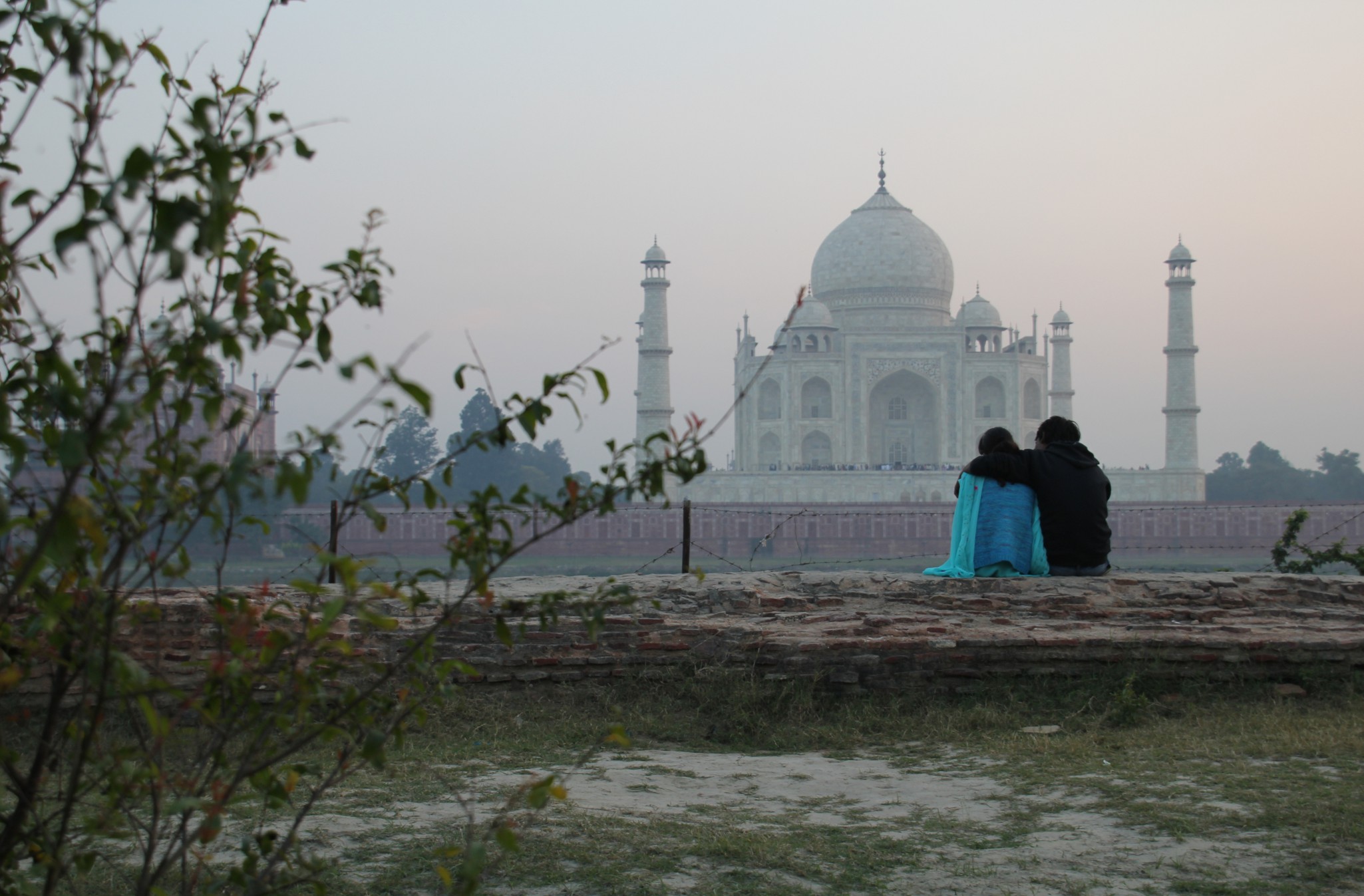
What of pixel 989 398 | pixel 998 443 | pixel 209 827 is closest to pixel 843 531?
pixel 989 398

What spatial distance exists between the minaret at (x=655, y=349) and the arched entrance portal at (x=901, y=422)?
247 inches

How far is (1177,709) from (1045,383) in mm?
29553

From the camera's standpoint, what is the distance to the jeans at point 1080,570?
16.0ft

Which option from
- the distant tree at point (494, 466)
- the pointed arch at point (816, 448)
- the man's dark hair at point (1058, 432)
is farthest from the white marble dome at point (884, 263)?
the man's dark hair at point (1058, 432)

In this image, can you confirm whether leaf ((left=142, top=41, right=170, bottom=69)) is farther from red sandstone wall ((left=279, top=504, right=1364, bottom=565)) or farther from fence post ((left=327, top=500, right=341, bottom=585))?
red sandstone wall ((left=279, top=504, right=1364, bottom=565))

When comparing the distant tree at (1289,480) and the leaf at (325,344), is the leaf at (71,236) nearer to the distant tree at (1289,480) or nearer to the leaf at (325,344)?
the leaf at (325,344)

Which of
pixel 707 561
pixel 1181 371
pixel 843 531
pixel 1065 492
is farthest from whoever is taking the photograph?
pixel 1181 371

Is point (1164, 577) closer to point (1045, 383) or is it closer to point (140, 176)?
point (140, 176)

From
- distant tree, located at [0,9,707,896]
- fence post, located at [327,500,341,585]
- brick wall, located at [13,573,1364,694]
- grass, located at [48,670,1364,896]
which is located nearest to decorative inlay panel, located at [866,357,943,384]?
brick wall, located at [13,573,1364,694]

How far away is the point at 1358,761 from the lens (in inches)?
114

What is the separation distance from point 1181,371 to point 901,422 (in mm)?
6893

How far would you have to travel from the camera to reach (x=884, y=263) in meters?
32.1

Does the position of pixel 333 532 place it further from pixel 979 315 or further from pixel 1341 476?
pixel 1341 476

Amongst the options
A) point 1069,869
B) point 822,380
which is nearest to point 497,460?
point 822,380
